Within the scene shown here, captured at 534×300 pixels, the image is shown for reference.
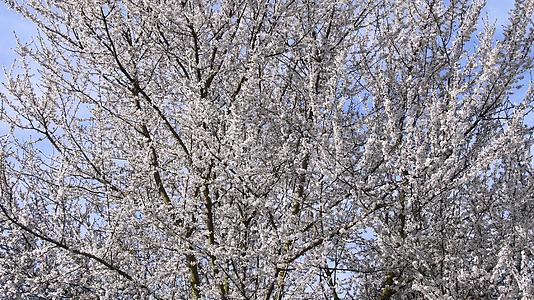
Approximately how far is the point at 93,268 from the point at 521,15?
4543mm

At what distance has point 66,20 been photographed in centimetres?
630

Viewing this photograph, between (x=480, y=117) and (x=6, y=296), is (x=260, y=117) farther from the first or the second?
(x=6, y=296)

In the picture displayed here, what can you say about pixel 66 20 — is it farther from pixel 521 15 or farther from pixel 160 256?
pixel 521 15

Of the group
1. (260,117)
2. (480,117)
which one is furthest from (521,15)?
(260,117)

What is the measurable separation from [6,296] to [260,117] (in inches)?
164

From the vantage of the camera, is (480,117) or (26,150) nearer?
(480,117)

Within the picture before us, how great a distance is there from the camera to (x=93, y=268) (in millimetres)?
5625

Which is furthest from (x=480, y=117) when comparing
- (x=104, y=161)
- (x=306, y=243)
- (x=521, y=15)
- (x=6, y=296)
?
(x=6, y=296)

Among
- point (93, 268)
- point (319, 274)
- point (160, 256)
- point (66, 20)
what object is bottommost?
point (319, 274)

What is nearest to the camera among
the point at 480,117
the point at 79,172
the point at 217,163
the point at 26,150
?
the point at 217,163

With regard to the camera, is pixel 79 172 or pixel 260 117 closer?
pixel 260 117

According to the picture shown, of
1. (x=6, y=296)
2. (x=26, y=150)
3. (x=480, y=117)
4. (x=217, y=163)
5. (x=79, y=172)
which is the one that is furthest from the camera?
(x=6, y=296)

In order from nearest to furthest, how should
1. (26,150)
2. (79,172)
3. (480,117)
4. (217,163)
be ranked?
(217,163) < (480,117) < (79,172) < (26,150)

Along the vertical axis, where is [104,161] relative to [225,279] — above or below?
above
